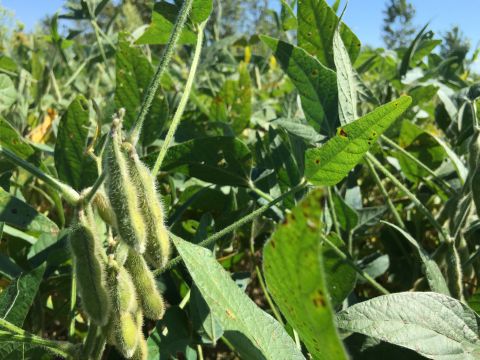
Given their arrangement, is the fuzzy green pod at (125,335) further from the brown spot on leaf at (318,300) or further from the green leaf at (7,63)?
the green leaf at (7,63)

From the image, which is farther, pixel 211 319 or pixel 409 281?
pixel 409 281

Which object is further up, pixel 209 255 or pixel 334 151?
pixel 334 151

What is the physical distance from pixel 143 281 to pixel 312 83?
16.8 inches

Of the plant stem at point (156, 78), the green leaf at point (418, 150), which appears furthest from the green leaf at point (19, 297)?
the green leaf at point (418, 150)

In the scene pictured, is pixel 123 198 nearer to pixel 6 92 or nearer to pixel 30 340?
pixel 30 340

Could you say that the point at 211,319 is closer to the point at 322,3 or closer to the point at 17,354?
the point at 17,354

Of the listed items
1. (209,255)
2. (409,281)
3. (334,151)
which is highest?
(334,151)

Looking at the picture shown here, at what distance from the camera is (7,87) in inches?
43.2

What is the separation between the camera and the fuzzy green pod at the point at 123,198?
56cm

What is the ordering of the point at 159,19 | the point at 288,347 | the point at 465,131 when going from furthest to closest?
the point at 465,131 → the point at 159,19 → the point at 288,347

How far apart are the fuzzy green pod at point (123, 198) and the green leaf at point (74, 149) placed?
32cm

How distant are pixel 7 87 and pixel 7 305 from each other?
1.86 feet

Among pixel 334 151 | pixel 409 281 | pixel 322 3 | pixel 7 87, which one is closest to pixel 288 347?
pixel 334 151

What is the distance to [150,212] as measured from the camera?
602mm
